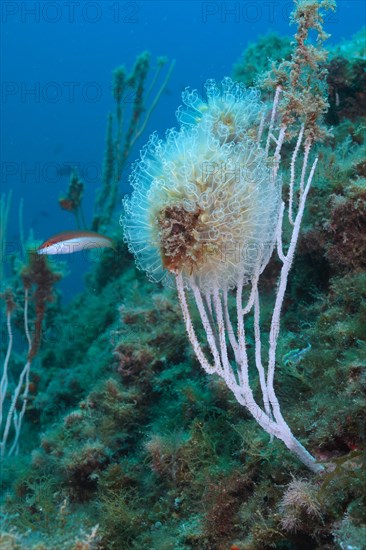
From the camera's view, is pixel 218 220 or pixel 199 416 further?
pixel 199 416

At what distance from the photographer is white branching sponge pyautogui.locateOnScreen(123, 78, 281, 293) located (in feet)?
9.34

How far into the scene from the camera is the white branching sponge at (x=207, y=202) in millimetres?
2846

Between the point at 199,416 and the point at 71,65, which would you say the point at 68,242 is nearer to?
the point at 199,416

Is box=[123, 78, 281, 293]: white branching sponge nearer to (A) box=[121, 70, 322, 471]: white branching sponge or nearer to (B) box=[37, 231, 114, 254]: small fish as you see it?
(A) box=[121, 70, 322, 471]: white branching sponge

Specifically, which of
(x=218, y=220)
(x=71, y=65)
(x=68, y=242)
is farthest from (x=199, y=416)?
(x=71, y=65)

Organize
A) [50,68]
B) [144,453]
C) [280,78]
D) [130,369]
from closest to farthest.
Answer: [280,78] → [144,453] → [130,369] → [50,68]

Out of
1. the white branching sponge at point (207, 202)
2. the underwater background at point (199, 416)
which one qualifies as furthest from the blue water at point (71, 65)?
the white branching sponge at point (207, 202)

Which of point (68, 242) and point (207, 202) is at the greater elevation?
point (68, 242)

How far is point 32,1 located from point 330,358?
77.9 meters

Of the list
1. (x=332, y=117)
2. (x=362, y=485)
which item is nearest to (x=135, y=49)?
(x=332, y=117)

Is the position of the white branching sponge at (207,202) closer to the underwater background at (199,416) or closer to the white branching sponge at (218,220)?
the white branching sponge at (218,220)

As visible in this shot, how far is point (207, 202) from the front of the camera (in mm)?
2807

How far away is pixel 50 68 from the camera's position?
3241 inches

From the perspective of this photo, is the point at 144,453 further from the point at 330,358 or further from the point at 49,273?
the point at 49,273
